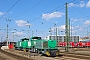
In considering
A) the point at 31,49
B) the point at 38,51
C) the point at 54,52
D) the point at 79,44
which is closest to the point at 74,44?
the point at 79,44

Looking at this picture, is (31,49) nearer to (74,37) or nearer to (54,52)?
(54,52)

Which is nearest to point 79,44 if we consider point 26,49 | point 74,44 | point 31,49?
point 74,44

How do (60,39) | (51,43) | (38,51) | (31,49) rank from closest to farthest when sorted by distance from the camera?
(51,43) < (38,51) < (31,49) < (60,39)

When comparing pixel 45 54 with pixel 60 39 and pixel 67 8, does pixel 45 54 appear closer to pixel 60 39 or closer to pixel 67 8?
pixel 67 8

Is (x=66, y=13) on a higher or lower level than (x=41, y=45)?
higher

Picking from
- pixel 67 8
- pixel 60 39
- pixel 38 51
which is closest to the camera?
pixel 38 51

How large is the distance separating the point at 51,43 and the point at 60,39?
101m

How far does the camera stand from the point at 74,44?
8719cm

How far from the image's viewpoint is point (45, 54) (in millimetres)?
38969

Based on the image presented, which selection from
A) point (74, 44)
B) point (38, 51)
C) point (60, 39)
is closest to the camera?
point (38, 51)

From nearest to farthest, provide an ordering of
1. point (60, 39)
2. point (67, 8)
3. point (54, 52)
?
1. point (54, 52)
2. point (67, 8)
3. point (60, 39)

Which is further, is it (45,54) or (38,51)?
(38,51)

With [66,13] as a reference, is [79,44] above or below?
below

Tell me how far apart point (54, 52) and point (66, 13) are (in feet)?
44.8
